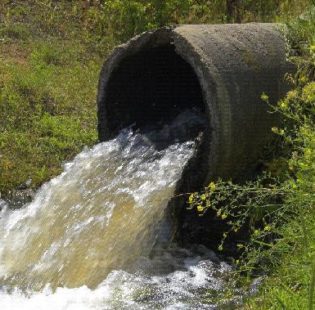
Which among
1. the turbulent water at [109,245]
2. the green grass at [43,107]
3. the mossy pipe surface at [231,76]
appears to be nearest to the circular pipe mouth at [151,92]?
the mossy pipe surface at [231,76]

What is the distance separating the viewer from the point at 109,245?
5422mm

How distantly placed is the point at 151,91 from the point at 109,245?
243cm

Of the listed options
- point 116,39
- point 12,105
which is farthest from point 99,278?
point 116,39

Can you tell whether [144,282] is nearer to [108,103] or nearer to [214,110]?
[214,110]

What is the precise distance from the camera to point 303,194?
348cm

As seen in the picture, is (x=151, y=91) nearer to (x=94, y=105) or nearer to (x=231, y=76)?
(x=94, y=105)

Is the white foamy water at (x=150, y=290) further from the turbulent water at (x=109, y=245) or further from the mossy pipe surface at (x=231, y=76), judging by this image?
the mossy pipe surface at (x=231, y=76)

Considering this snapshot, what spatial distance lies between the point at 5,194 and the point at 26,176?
1.04 ft

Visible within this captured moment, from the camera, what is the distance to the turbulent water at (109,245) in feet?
16.0

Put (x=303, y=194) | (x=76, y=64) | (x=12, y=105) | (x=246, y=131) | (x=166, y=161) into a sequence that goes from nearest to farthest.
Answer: (x=303, y=194), (x=246, y=131), (x=166, y=161), (x=12, y=105), (x=76, y=64)

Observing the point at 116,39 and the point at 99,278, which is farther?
the point at 116,39

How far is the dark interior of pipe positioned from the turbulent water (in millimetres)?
538

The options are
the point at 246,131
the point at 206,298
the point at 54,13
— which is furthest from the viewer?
the point at 54,13

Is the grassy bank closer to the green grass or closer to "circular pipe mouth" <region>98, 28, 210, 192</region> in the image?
the green grass
